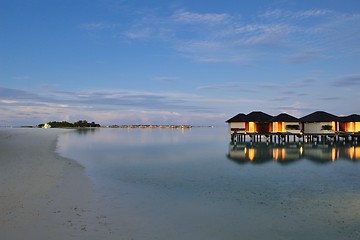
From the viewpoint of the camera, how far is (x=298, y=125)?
3984 centimetres

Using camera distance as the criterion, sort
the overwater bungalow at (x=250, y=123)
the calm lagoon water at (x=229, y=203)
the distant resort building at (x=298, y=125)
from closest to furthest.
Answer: the calm lagoon water at (x=229, y=203), the distant resort building at (x=298, y=125), the overwater bungalow at (x=250, y=123)

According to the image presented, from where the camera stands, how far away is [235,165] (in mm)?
19125

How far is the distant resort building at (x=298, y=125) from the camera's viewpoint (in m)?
38.2

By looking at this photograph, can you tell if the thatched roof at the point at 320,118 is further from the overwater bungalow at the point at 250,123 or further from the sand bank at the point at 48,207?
the sand bank at the point at 48,207

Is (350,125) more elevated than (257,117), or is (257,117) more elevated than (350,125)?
(257,117)

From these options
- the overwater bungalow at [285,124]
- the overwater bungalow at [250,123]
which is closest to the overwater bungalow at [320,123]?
the overwater bungalow at [285,124]

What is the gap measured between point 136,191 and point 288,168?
397 inches

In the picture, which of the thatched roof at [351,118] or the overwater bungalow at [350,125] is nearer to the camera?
the thatched roof at [351,118]

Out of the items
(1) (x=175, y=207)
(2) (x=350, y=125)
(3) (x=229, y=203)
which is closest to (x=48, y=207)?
(1) (x=175, y=207)

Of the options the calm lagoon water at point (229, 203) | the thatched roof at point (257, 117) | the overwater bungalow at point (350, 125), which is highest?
the thatched roof at point (257, 117)

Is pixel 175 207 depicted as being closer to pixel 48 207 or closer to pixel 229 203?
pixel 229 203

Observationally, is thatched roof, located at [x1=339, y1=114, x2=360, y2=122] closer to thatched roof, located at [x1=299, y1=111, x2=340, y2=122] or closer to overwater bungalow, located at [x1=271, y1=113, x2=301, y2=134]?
thatched roof, located at [x1=299, y1=111, x2=340, y2=122]

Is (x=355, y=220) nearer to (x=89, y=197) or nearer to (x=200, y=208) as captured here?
(x=200, y=208)

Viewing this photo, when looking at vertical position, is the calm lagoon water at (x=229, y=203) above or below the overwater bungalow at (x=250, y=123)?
below
